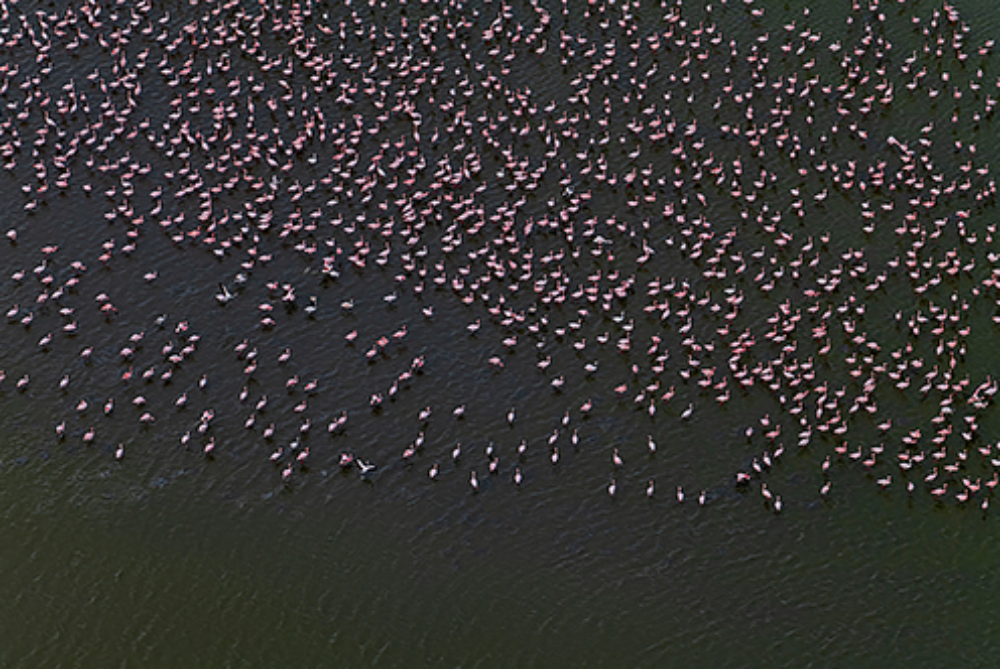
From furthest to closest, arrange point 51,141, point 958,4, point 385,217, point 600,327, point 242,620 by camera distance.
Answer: point 958,4 → point 51,141 → point 385,217 → point 600,327 → point 242,620

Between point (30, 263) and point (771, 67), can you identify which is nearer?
point (30, 263)

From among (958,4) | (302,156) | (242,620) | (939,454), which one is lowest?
(242,620)

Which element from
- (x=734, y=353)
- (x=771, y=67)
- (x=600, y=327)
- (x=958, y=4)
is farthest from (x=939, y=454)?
(x=958, y=4)

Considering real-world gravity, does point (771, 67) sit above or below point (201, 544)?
above

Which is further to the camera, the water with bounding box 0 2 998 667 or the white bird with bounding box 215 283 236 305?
the white bird with bounding box 215 283 236 305

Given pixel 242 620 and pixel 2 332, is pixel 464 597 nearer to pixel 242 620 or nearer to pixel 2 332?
pixel 242 620

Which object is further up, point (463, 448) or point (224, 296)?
point (224, 296)

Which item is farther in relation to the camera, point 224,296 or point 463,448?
point 224,296

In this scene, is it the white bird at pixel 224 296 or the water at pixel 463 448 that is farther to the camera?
the white bird at pixel 224 296
